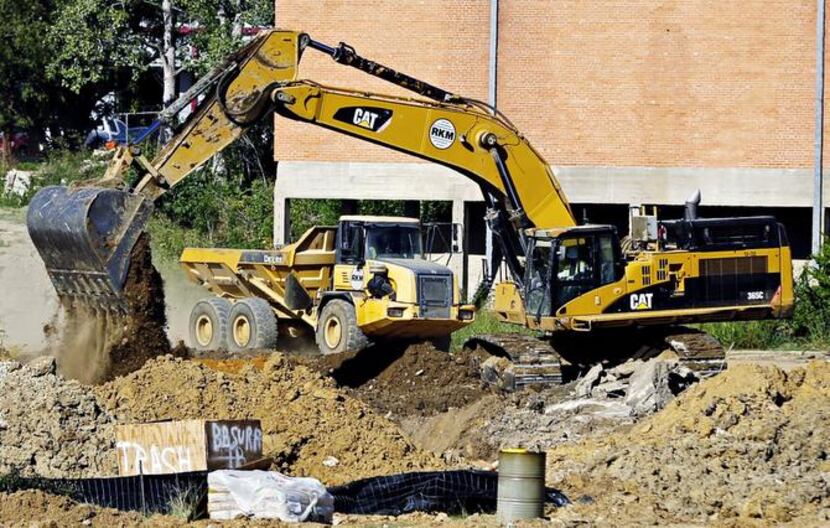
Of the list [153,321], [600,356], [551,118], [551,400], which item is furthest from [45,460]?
[551,118]

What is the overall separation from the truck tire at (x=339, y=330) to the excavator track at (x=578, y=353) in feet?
8.70

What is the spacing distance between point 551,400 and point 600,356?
2.26m

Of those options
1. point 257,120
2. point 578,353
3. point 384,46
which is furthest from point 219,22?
point 578,353

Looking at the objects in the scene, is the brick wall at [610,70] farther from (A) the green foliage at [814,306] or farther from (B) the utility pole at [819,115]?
(A) the green foliage at [814,306]

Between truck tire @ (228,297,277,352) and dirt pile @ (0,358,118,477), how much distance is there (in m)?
12.1

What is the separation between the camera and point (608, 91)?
127 feet

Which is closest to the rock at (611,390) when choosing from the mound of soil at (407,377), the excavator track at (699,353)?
the excavator track at (699,353)

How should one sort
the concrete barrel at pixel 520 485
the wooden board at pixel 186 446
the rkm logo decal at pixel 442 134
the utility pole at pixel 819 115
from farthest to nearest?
the utility pole at pixel 819 115 < the rkm logo decal at pixel 442 134 < the wooden board at pixel 186 446 < the concrete barrel at pixel 520 485

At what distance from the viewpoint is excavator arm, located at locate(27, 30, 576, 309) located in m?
18.5

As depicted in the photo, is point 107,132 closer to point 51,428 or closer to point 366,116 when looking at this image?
point 366,116

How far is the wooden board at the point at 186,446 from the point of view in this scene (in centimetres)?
1340

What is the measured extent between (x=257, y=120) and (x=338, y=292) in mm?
5525

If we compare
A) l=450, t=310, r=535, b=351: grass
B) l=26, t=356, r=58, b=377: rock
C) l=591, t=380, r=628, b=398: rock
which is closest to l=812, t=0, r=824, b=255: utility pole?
l=450, t=310, r=535, b=351: grass

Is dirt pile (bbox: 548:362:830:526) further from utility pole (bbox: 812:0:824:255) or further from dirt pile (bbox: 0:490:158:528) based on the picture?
utility pole (bbox: 812:0:824:255)
